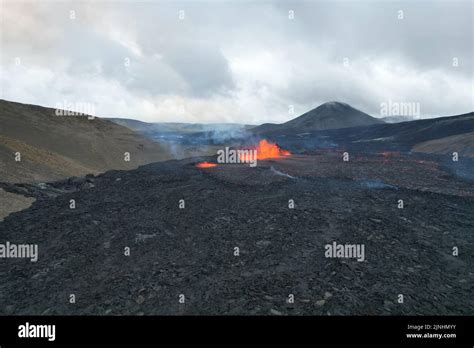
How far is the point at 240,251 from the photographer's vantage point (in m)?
14.8

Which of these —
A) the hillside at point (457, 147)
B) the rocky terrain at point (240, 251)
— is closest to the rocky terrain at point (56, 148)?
the rocky terrain at point (240, 251)

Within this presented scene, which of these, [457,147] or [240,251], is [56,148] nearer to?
[240,251]

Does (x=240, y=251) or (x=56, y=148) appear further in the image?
(x=56, y=148)

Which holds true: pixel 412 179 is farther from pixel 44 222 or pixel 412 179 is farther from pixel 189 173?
pixel 44 222

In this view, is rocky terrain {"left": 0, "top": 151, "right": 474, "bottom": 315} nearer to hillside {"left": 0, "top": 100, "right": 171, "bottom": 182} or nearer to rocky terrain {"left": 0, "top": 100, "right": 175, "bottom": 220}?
rocky terrain {"left": 0, "top": 100, "right": 175, "bottom": 220}

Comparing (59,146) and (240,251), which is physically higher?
(59,146)

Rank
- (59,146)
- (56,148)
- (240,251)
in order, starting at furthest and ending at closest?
1. (59,146)
2. (56,148)
3. (240,251)

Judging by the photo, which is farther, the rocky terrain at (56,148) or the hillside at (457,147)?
the hillside at (457,147)

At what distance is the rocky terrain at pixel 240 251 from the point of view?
1072 centimetres

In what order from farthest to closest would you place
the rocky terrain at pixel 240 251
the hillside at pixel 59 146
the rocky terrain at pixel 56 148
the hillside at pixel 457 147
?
the hillside at pixel 457 147 → the hillside at pixel 59 146 → the rocky terrain at pixel 56 148 → the rocky terrain at pixel 240 251

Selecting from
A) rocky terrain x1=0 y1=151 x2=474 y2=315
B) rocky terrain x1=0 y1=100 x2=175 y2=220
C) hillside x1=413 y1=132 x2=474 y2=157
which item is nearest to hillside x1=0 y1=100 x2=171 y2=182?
rocky terrain x1=0 y1=100 x2=175 y2=220

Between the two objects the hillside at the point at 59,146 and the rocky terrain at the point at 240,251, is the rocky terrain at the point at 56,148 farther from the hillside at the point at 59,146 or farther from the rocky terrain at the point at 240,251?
the rocky terrain at the point at 240,251

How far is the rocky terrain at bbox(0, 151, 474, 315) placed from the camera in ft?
35.2

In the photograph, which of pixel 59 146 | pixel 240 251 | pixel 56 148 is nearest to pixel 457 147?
pixel 59 146
